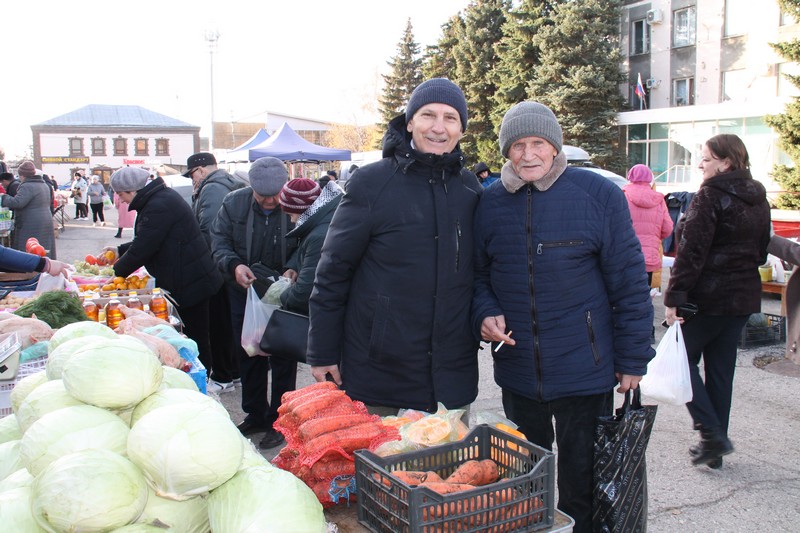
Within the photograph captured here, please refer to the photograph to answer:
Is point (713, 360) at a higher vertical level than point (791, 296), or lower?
lower

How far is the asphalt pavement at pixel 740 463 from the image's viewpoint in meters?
3.73

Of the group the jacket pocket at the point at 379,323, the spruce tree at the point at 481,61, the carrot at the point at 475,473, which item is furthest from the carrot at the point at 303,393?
the spruce tree at the point at 481,61

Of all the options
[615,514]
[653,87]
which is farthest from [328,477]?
[653,87]

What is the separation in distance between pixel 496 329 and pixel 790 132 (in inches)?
727

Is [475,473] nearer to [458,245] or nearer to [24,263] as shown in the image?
[458,245]

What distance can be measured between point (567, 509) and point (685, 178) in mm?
25813

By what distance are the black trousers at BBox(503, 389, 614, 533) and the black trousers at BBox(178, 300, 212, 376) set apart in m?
Answer: 3.51

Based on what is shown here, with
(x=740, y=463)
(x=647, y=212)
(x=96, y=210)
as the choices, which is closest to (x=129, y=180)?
(x=740, y=463)

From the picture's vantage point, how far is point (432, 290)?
9.34 feet

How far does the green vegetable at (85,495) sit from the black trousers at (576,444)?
1.78 metres

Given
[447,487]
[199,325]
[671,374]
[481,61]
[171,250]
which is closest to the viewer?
[447,487]

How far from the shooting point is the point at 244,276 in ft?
15.8

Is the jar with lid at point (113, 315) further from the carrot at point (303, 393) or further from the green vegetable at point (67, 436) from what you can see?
the green vegetable at point (67, 436)

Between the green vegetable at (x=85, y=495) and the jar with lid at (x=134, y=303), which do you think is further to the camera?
the jar with lid at (x=134, y=303)
